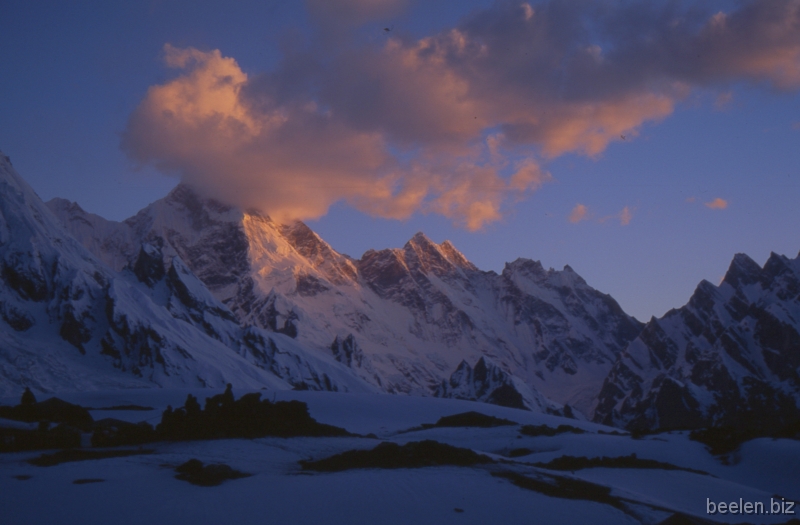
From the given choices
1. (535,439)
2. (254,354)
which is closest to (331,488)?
(535,439)

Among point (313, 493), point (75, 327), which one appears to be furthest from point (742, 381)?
point (313, 493)

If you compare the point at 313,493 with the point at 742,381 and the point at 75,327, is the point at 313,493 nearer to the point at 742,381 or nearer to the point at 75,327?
the point at 75,327

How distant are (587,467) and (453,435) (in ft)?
44.0

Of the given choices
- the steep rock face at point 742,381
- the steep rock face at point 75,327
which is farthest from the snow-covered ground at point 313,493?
the steep rock face at point 742,381

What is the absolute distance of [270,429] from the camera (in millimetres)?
34156

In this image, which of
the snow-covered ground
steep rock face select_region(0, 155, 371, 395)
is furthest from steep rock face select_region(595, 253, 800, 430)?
the snow-covered ground

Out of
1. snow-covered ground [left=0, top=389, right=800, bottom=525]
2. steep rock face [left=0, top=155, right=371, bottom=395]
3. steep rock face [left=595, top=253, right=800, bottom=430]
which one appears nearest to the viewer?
snow-covered ground [left=0, top=389, right=800, bottom=525]

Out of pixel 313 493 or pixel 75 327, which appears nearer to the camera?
pixel 313 493

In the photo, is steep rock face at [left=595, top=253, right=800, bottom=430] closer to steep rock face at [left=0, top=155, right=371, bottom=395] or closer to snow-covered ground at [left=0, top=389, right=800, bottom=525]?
steep rock face at [left=0, top=155, right=371, bottom=395]

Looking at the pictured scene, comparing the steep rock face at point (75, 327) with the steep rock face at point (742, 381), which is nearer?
the steep rock face at point (75, 327)

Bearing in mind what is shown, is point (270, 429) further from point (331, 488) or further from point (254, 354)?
point (254, 354)

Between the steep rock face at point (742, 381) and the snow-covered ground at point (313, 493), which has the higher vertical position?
the steep rock face at point (742, 381)

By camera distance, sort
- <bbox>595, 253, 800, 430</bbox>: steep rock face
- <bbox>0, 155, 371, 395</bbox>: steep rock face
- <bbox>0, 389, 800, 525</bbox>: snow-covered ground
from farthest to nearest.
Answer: <bbox>595, 253, 800, 430</bbox>: steep rock face → <bbox>0, 155, 371, 395</bbox>: steep rock face → <bbox>0, 389, 800, 525</bbox>: snow-covered ground

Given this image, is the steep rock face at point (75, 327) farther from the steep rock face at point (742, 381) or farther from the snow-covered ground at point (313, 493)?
the steep rock face at point (742, 381)
